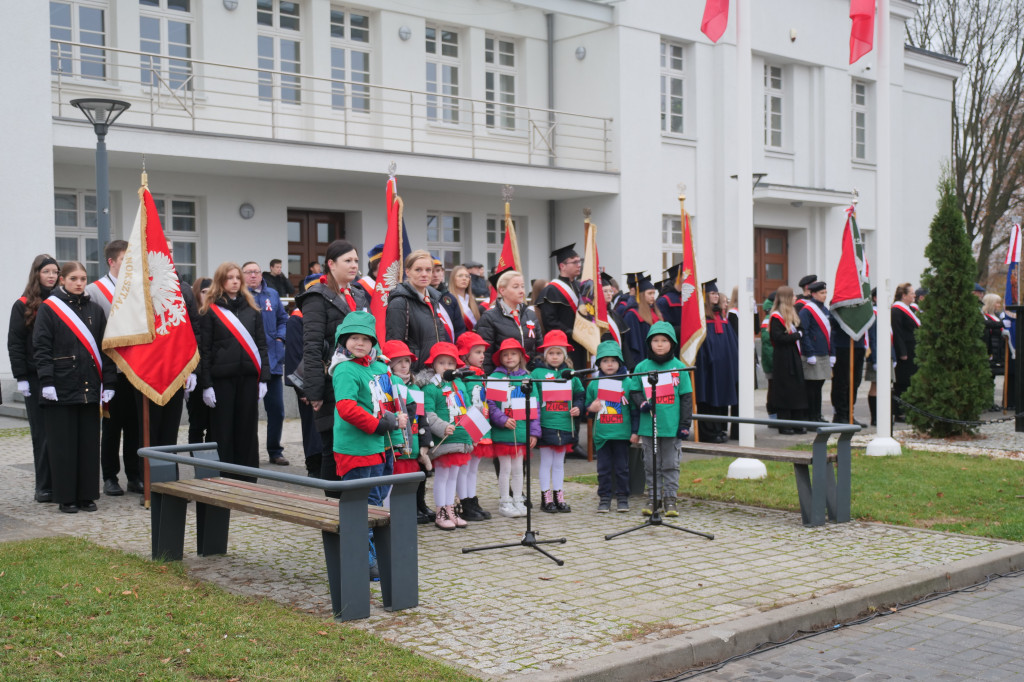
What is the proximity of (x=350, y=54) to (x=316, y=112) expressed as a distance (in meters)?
1.80

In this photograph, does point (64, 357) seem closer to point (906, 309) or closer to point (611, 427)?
point (611, 427)

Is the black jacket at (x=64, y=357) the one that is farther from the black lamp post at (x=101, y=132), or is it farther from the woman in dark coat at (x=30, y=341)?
the black lamp post at (x=101, y=132)

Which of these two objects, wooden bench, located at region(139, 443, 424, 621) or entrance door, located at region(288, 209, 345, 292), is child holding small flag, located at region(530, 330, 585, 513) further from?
entrance door, located at region(288, 209, 345, 292)

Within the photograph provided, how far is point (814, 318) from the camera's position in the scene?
1491 centimetres

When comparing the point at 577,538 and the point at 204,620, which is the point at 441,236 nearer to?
the point at 577,538

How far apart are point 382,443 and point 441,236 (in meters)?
17.9

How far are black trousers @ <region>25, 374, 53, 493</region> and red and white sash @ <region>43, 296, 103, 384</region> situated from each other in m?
0.64

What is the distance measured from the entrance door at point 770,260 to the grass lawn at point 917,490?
17.9 m

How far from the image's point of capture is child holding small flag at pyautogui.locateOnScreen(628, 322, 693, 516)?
8.74 m

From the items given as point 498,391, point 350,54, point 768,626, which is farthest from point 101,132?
point 768,626

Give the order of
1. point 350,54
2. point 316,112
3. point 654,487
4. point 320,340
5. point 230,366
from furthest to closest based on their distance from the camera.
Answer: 1. point 350,54
2. point 316,112
3. point 230,366
4. point 654,487
5. point 320,340

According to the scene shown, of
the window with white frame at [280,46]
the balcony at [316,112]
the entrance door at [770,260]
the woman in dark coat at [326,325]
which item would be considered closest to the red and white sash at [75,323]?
the woman in dark coat at [326,325]

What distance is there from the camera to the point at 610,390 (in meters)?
8.98

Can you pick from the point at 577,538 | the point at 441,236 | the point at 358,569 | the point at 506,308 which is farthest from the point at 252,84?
the point at 358,569
